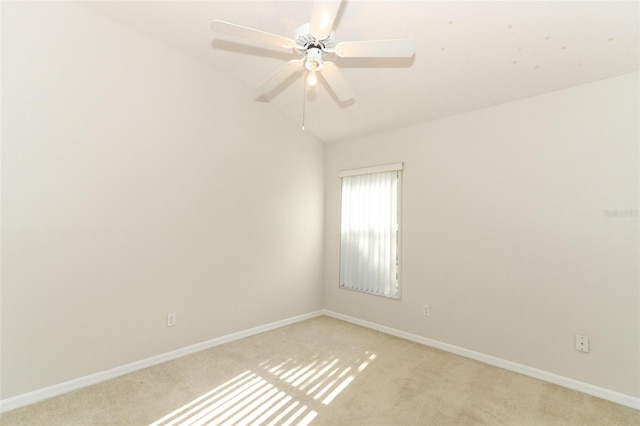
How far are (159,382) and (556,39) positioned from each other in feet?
12.7

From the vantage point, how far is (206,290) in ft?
10.4

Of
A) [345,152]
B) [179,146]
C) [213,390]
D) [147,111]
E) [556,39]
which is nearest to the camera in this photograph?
[556,39]

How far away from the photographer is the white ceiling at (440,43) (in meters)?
2.04

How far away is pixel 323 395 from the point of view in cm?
231

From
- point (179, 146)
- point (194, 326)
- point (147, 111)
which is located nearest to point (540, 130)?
point (179, 146)

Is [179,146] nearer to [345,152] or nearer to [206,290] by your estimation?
[206,290]

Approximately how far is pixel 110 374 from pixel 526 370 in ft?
11.4

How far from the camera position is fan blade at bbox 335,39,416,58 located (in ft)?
5.64

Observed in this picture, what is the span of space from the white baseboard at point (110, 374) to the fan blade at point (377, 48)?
114 inches

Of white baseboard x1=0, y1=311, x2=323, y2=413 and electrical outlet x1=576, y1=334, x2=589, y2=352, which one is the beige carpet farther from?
electrical outlet x1=576, y1=334, x2=589, y2=352

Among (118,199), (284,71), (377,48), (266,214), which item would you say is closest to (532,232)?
(377,48)

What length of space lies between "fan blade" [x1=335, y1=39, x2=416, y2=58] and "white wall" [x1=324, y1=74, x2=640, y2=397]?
168 cm

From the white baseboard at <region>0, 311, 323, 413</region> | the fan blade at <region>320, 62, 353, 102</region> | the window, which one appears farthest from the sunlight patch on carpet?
the fan blade at <region>320, 62, 353, 102</region>

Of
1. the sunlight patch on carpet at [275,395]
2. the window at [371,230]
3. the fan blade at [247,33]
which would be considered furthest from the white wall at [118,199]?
the fan blade at [247,33]
